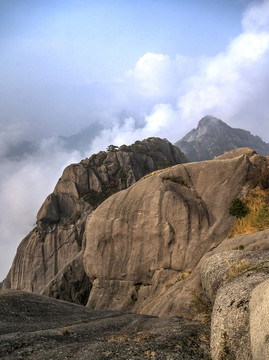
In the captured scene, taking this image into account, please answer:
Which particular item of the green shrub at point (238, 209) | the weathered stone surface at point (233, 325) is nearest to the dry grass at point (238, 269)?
the weathered stone surface at point (233, 325)

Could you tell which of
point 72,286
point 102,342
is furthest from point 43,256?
point 102,342

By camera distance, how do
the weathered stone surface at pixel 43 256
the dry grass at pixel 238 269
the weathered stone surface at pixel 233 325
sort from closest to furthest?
the weathered stone surface at pixel 233 325, the dry grass at pixel 238 269, the weathered stone surface at pixel 43 256

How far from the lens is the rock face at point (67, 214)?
2608 inches

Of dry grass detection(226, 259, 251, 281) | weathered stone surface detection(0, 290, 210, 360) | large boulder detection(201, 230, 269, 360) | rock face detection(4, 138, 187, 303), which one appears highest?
rock face detection(4, 138, 187, 303)

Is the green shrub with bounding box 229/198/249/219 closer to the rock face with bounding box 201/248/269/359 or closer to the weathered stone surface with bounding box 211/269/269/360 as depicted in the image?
the rock face with bounding box 201/248/269/359

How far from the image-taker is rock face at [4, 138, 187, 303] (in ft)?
217

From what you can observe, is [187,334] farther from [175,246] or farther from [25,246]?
[25,246]

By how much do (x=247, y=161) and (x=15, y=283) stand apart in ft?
210

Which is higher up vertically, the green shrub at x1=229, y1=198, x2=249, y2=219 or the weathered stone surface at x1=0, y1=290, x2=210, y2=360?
the green shrub at x1=229, y1=198, x2=249, y2=219

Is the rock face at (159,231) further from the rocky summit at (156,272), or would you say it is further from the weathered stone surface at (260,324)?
the weathered stone surface at (260,324)

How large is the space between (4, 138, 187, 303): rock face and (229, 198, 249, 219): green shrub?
143 ft

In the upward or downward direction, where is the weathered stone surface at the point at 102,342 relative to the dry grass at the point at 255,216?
downward

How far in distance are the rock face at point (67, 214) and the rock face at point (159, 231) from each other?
1177 inches

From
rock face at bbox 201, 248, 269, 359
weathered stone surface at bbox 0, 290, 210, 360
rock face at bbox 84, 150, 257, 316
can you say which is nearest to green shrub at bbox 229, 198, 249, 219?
rock face at bbox 84, 150, 257, 316
